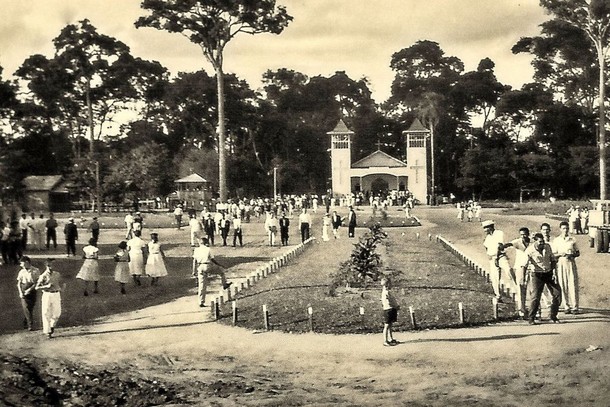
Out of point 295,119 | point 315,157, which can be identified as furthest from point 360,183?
point 295,119

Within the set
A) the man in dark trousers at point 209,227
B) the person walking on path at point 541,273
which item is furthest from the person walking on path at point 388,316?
the man in dark trousers at point 209,227

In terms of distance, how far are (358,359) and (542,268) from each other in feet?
14.1

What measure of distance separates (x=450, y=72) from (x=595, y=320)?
77.8 m

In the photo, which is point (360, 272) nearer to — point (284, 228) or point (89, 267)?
point (89, 267)

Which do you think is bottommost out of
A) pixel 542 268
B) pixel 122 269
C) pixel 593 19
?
pixel 122 269

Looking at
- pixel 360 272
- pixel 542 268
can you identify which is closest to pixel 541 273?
pixel 542 268

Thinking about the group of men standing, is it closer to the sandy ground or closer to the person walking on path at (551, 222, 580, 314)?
the person walking on path at (551, 222, 580, 314)

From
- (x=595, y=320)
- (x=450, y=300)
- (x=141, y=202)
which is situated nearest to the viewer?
(x=595, y=320)

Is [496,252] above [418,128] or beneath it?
beneath

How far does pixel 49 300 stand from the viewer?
46.2 ft

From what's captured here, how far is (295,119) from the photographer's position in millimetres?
89250

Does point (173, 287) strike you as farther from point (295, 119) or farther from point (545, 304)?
point (295, 119)

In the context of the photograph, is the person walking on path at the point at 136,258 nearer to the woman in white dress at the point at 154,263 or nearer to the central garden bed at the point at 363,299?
the woman in white dress at the point at 154,263

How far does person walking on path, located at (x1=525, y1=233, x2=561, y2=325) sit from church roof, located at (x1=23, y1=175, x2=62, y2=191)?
51794 millimetres
